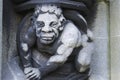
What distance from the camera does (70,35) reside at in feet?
7.50

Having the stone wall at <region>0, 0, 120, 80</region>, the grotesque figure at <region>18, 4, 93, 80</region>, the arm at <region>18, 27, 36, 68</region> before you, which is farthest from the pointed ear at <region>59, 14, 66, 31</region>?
the stone wall at <region>0, 0, 120, 80</region>

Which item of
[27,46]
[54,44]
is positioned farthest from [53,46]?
[27,46]

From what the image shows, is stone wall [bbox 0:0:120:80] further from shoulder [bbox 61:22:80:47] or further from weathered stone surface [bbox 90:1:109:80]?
shoulder [bbox 61:22:80:47]

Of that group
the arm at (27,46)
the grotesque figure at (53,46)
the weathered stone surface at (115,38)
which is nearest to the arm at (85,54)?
the grotesque figure at (53,46)

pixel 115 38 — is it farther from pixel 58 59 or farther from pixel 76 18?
pixel 58 59

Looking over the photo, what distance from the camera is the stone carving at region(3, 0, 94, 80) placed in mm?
2275

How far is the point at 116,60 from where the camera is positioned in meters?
2.40

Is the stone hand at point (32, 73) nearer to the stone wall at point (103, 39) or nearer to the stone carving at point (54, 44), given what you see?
the stone carving at point (54, 44)

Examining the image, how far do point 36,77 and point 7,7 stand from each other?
35 centimetres

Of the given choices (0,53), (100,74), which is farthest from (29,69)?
(100,74)

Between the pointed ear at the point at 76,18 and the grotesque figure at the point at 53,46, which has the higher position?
the pointed ear at the point at 76,18

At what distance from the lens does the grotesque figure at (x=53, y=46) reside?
227 cm

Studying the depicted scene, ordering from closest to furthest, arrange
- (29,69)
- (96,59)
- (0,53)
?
(0,53)
(29,69)
(96,59)

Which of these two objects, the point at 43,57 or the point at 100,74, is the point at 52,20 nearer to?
the point at 43,57
